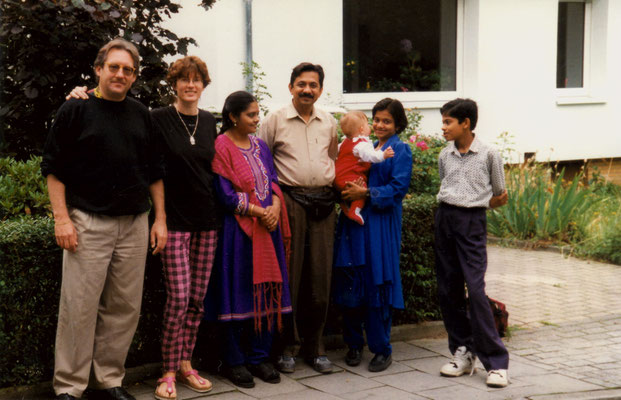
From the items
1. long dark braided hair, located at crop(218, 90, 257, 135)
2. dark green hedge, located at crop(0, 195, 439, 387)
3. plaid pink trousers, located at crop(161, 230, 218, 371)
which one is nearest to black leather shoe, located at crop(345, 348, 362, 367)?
plaid pink trousers, located at crop(161, 230, 218, 371)

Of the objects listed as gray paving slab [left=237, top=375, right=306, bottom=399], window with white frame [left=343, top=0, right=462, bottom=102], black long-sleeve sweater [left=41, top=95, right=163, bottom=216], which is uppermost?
window with white frame [left=343, top=0, right=462, bottom=102]

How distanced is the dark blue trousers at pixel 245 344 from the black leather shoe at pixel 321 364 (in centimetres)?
35

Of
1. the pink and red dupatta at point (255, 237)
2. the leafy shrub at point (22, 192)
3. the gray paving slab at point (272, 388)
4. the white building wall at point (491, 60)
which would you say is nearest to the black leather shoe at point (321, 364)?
the gray paving slab at point (272, 388)

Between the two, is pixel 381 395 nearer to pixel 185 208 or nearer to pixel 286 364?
pixel 286 364

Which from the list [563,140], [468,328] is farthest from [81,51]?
[563,140]

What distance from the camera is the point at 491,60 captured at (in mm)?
12688

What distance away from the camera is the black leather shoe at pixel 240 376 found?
5363 mm

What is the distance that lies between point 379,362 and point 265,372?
2.74 feet

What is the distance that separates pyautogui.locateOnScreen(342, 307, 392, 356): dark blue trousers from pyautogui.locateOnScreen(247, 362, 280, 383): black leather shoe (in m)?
0.64

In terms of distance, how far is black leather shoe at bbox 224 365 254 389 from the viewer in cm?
536

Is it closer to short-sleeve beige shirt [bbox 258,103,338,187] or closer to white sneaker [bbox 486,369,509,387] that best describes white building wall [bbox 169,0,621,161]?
short-sleeve beige shirt [bbox 258,103,338,187]

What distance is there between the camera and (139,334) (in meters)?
5.45

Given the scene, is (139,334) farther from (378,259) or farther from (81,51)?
(81,51)

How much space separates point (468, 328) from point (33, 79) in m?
3.65
